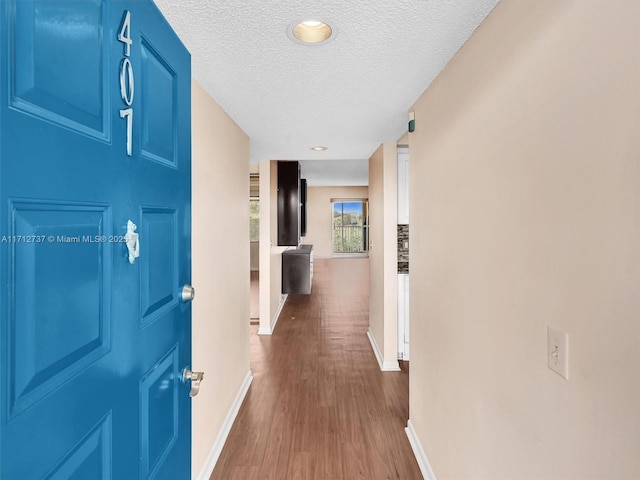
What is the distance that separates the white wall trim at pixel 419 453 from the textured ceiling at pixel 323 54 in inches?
79.2

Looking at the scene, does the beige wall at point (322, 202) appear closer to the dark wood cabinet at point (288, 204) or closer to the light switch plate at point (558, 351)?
the dark wood cabinet at point (288, 204)

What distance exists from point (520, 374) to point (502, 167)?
25.3 inches

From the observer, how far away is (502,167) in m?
1.14

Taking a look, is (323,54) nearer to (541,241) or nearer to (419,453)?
(541,241)

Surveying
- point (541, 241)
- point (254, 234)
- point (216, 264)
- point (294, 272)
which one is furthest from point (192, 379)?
point (254, 234)

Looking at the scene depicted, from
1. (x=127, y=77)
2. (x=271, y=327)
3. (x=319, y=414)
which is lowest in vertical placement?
(x=319, y=414)

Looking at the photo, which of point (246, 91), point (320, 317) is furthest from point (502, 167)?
point (320, 317)

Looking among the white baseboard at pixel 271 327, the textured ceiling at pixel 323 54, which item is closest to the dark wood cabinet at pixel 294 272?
the white baseboard at pixel 271 327

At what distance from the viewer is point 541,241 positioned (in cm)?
94

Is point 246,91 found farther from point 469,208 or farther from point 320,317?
point 320,317

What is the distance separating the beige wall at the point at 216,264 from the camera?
5.94ft

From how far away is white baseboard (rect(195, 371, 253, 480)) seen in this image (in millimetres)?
1894

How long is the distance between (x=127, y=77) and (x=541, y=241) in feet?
3.60

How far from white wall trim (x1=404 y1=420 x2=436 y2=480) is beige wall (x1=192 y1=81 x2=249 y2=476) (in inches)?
46.9
